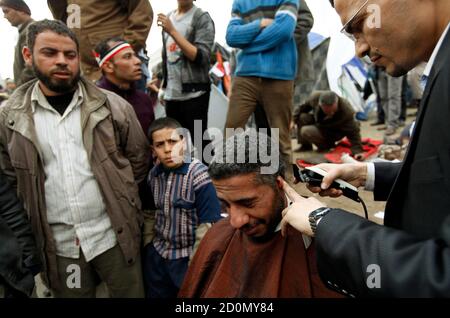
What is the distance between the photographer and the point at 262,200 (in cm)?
174

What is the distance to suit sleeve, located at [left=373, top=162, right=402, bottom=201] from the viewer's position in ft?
5.00

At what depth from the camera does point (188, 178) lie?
7.97 feet

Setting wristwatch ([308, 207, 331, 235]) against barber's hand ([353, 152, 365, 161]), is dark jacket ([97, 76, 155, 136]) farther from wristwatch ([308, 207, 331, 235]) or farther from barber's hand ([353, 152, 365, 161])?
barber's hand ([353, 152, 365, 161])

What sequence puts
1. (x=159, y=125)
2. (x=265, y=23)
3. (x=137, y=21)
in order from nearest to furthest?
(x=159, y=125) → (x=137, y=21) → (x=265, y=23)

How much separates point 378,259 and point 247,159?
39.1 inches

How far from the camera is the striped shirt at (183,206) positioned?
2.41m

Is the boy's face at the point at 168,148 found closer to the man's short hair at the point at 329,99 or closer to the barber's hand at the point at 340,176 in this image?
the barber's hand at the point at 340,176

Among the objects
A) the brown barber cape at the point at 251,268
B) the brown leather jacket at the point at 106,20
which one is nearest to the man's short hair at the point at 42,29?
the brown leather jacket at the point at 106,20

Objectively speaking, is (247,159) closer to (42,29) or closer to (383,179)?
(383,179)

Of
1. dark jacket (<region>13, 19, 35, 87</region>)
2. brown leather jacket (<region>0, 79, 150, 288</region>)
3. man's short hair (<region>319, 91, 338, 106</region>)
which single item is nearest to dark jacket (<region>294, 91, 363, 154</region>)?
man's short hair (<region>319, 91, 338, 106</region>)

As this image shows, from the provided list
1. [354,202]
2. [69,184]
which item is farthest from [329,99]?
[69,184]
